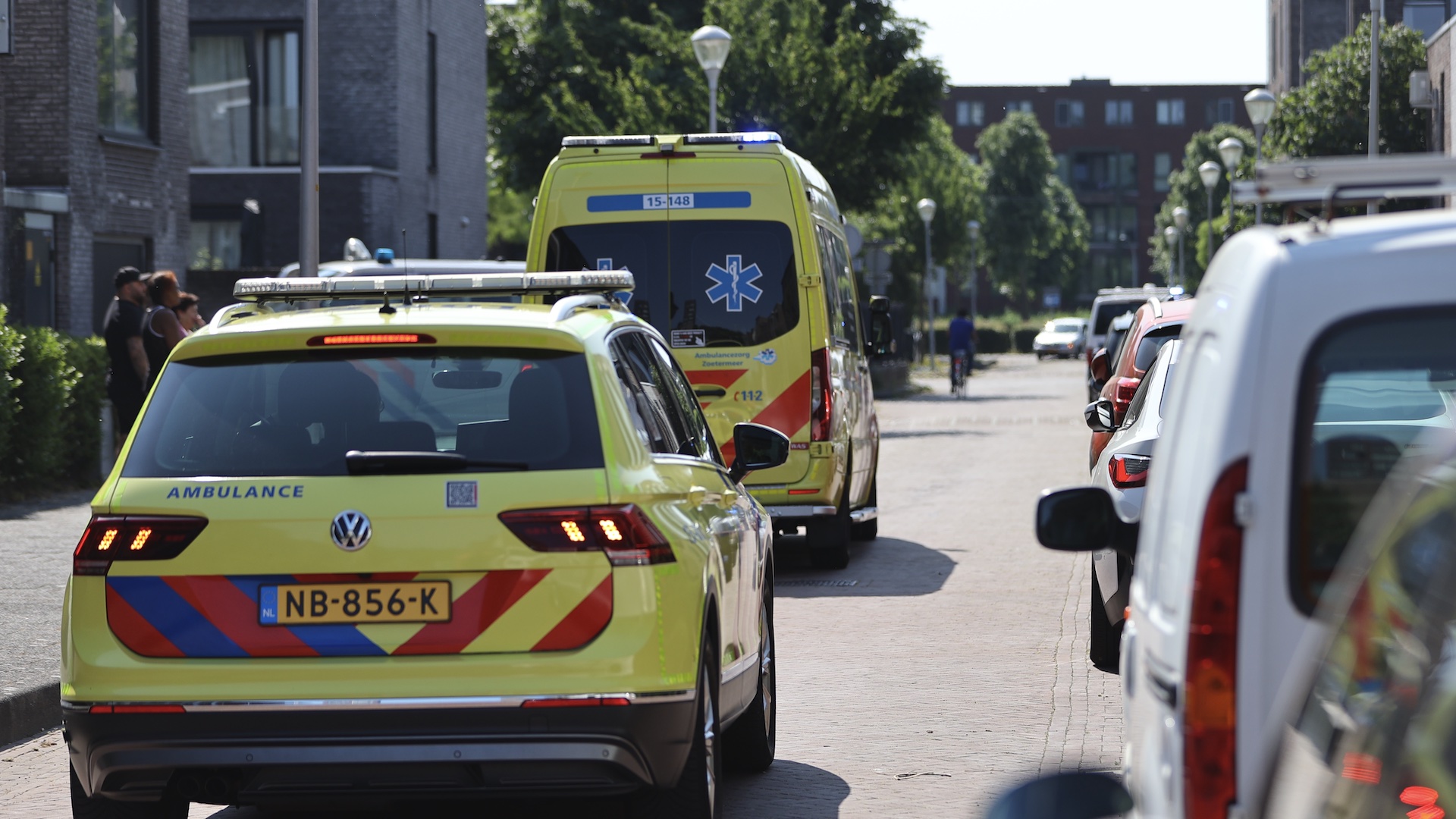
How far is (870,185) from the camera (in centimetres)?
3994

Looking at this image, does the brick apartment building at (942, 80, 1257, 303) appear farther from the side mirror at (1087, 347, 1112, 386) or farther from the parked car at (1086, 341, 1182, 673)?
the parked car at (1086, 341, 1182, 673)

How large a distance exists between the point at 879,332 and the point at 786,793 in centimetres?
891

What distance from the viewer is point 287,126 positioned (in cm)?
3256

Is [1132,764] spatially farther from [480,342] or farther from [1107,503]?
[480,342]

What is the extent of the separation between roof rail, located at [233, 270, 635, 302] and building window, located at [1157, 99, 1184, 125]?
405ft

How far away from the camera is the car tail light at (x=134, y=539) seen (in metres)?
4.93

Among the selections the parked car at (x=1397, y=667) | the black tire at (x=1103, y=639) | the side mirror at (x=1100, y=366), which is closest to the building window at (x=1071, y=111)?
the side mirror at (x=1100, y=366)

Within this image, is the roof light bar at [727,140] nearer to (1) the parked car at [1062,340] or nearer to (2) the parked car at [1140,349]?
(2) the parked car at [1140,349]

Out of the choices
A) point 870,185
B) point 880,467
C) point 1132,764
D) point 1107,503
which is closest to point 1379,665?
point 1132,764

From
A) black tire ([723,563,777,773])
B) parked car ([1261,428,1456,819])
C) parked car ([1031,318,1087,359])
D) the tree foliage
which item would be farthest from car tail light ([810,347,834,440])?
the tree foliage

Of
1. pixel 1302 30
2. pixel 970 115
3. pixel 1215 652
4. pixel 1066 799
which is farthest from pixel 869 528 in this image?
pixel 970 115

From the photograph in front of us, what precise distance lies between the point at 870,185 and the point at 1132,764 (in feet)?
121

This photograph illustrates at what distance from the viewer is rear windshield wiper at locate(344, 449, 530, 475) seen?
4.97 m

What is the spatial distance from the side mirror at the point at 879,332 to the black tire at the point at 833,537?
7.62 feet
